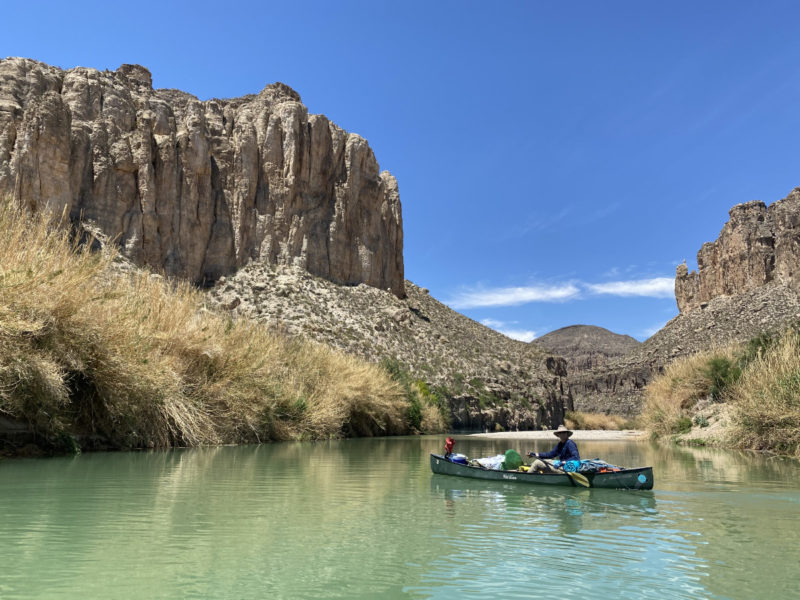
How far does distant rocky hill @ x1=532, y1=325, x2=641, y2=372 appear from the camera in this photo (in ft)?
508

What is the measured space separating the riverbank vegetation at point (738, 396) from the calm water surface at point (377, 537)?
5.37 meters

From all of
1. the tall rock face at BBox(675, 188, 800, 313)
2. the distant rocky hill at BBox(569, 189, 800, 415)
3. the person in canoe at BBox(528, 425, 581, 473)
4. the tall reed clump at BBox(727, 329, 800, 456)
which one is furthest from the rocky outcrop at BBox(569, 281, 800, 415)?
the person in canoe at BBox(528, 425, 581, 473)

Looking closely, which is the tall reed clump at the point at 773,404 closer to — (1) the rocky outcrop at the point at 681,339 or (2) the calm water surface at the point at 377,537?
(2) the calm water surface at the point at 377,537

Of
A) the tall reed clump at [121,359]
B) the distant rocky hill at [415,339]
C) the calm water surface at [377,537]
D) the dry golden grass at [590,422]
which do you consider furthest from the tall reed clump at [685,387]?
the dry golden grass at [590,422]

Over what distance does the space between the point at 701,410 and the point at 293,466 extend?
2022cm

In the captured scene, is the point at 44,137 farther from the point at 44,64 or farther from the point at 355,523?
the point at 355,523

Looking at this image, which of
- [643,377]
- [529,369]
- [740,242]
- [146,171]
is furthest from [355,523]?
[740,242]

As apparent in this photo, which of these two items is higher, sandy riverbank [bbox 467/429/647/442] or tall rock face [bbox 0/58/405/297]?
tall rock face [bbox 0/58/405/297]

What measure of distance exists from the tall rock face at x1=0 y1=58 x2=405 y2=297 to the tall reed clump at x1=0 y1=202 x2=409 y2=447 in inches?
1518

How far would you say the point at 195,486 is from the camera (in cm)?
1155

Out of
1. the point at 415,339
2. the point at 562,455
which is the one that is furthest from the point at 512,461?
the point at 415,339

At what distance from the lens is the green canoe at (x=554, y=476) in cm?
1233

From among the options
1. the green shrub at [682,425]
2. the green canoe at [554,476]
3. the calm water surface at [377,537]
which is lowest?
the calm water surface at [377,537]

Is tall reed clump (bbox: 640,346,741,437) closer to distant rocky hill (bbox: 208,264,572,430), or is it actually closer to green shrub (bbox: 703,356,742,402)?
green shrub (bbox: 703,356,742,402)
